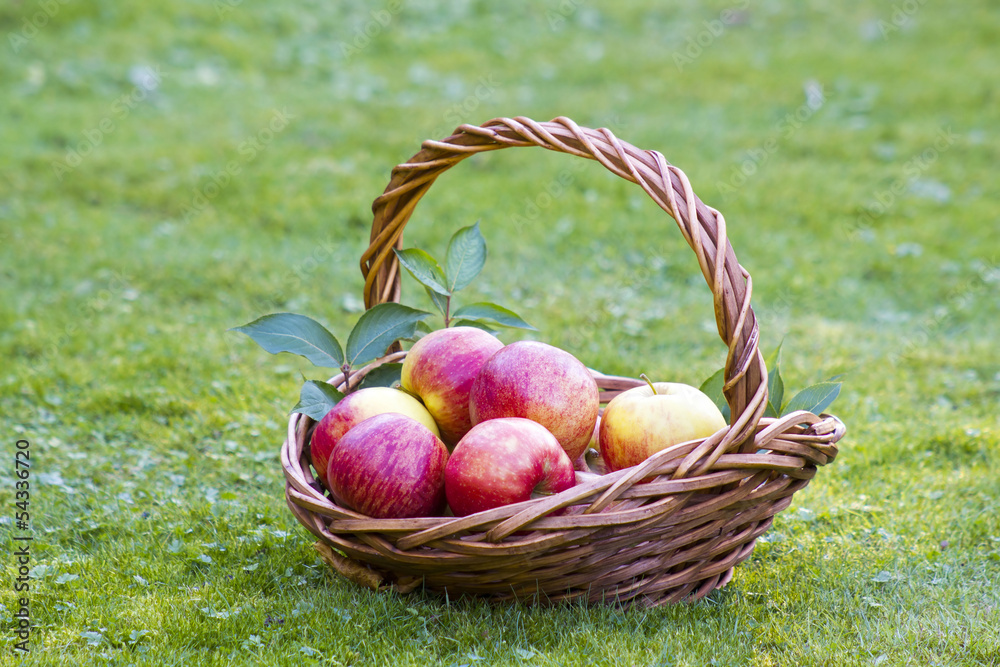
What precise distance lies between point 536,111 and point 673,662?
18.1 feet

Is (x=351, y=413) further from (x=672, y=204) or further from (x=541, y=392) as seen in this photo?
(x=672, y=204)

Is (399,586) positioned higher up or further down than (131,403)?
higher up

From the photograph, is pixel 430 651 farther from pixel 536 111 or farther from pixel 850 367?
pixel 536 111

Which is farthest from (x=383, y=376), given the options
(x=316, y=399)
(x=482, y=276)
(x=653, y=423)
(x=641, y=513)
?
(x=482, y=276)

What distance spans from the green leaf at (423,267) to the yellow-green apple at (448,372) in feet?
0.51

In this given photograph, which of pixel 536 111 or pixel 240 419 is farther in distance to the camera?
pixel 536 111

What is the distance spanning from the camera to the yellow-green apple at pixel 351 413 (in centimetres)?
211

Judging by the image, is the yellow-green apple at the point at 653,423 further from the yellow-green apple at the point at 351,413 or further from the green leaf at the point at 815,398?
the yellow-green apple at the point at 351,413

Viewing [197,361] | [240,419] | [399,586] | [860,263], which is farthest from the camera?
[860,263]

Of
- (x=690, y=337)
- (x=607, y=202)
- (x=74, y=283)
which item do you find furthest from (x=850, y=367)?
(x=74, y=283)

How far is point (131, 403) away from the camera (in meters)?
3.31

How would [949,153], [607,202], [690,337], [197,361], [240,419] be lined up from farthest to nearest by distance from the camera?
[949,153]
[607,202]
[690,337]
[197,361]
[240,419]

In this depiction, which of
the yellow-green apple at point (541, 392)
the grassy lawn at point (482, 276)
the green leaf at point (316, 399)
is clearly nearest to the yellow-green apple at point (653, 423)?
the yellow-green apple at point (541, 392)

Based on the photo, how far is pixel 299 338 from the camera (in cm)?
228
